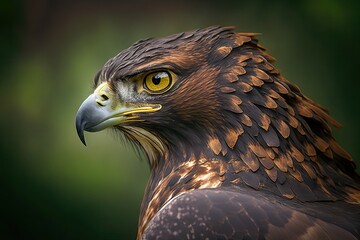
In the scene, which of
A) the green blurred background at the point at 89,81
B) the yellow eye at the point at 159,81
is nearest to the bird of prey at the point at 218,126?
the yellow eye at the point at 159,81

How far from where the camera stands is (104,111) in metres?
2.74

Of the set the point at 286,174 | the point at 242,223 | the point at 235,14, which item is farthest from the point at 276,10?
the point at 242,223

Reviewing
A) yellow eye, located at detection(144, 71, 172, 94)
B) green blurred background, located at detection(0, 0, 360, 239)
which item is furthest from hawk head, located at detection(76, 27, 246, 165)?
green blurred background, located at detection(0, 0, 360, 239)

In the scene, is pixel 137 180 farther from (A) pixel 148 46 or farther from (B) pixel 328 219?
(B) pixel 328 219

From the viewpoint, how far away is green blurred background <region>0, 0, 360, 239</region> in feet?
13.5

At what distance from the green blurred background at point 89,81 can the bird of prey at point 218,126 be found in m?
1.46

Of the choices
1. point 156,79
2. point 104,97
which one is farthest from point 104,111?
point 156,79

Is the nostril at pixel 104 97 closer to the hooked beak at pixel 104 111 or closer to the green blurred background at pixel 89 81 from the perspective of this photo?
the hooked beak at pixel 104 111

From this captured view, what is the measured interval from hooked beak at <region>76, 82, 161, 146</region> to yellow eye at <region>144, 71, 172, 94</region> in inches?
2.4

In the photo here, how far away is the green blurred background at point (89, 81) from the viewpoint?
4125mm

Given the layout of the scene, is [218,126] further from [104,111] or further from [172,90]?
[104,111]

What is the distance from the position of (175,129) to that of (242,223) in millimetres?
599

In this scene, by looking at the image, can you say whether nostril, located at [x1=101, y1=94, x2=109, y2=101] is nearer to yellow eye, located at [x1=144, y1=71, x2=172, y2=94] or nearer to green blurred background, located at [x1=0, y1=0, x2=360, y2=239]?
yellow eye, located at [x1=144, y1=71, x2=172, y2=94]

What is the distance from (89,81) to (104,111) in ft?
5.68
